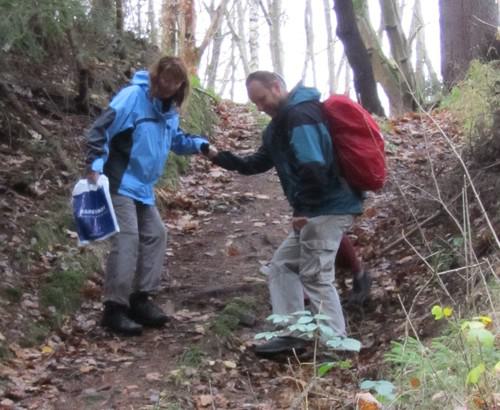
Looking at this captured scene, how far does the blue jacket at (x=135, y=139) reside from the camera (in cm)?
573

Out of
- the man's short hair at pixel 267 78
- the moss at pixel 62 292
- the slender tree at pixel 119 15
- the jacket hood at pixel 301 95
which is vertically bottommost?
the moss at pixel 62 292

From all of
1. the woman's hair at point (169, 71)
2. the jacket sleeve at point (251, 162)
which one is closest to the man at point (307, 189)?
the jacket sleeve at point (251, 162)

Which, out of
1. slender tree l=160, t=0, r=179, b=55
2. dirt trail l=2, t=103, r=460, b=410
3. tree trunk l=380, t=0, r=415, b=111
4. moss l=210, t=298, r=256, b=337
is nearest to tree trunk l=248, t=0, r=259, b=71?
tree trunk l=380, t=0, r=415, b=111

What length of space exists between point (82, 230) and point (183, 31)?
11.1 metres

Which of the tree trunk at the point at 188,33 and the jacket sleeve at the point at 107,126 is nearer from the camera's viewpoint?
the jacket sleeve at the point at 107,126

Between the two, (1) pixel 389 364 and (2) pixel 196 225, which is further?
(2) pixel 196 225

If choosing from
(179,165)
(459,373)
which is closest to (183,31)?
(179,165)

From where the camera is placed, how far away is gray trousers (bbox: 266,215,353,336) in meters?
5.45

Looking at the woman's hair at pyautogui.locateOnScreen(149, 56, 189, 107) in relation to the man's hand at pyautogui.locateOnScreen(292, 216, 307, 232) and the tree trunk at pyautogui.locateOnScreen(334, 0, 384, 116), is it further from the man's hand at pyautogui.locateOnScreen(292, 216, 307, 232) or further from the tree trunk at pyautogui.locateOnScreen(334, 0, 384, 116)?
the tree trunk at pyautogui.locateOnScreen(334, 0, 384, 116)

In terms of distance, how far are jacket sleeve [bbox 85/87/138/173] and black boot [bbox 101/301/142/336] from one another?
1039mm

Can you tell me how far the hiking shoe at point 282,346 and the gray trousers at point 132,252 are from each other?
1083mm

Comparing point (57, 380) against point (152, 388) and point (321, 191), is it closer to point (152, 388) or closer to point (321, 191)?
point (152, 388)

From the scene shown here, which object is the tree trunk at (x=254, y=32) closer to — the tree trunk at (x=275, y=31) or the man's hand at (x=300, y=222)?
the tree trunk at (x=275, y=31)

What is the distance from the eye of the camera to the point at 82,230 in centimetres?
578
